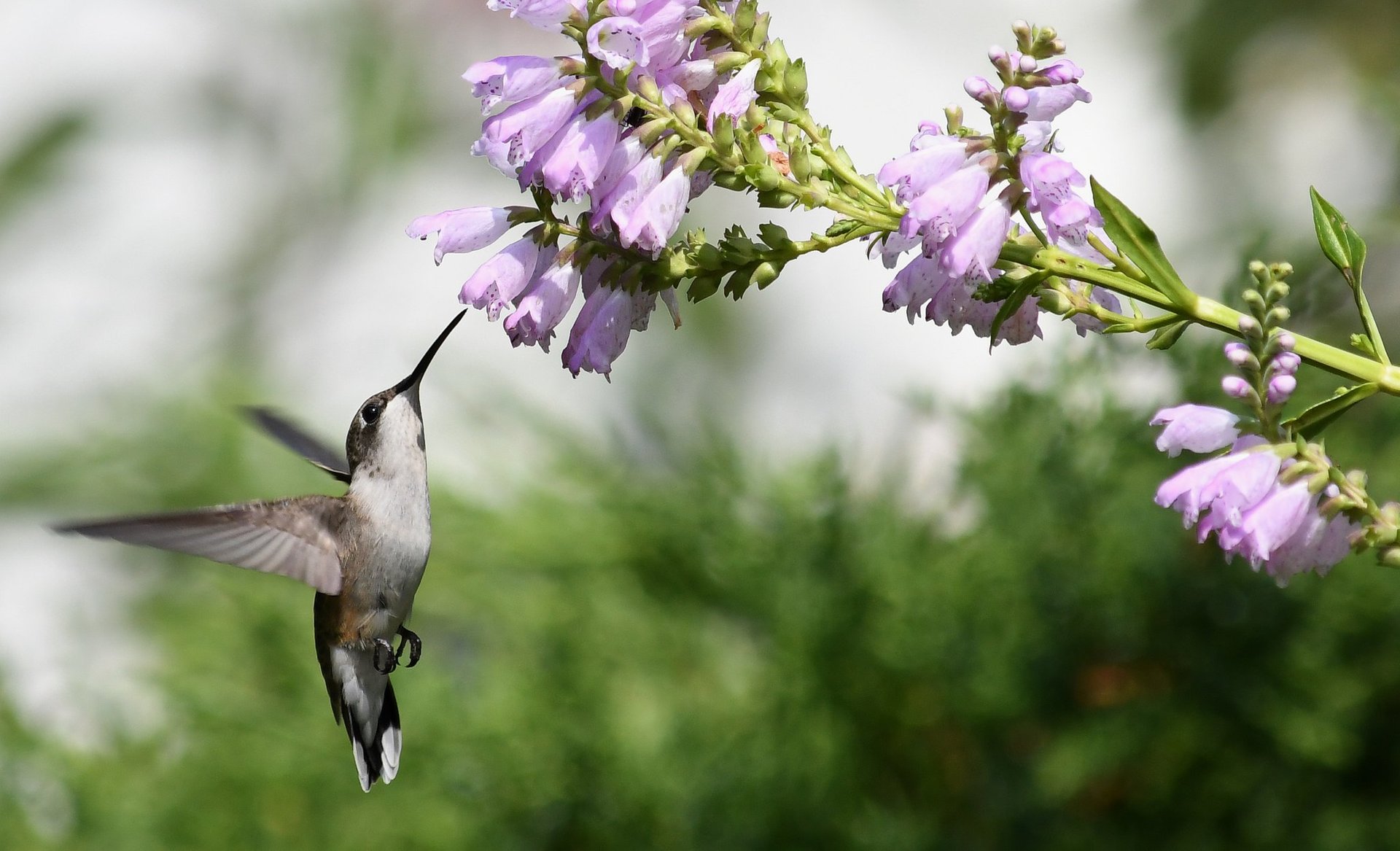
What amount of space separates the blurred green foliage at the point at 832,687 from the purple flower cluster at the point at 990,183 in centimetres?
181

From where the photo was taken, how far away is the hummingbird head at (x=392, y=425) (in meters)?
2.19

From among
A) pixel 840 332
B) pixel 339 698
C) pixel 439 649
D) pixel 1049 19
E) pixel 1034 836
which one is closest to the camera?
pixel 339 698

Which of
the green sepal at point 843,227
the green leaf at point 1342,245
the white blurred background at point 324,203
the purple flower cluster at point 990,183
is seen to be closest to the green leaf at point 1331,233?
the green leaf at point 1342,245

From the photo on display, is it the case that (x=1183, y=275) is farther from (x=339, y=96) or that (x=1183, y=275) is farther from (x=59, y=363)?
(x=59, y=363)

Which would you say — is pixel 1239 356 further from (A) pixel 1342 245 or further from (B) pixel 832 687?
(B) pixel 832 687

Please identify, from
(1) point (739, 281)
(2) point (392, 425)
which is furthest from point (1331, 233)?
(2) point (392, 425)

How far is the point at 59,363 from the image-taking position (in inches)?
268

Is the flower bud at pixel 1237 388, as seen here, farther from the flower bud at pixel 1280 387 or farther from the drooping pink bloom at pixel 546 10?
the drooping pink bloom at pixel 546 10

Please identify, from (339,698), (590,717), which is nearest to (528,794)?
(590,717)

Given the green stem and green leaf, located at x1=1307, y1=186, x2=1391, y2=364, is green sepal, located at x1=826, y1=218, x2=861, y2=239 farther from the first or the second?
green leaf, located at x1=1307, y1=186, x2=1391, y2=364

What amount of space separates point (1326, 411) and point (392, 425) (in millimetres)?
1395

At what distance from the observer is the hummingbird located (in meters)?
2.08

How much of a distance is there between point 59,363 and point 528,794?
4605 mm

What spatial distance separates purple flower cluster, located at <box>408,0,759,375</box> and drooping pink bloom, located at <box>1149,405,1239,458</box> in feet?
1.71
